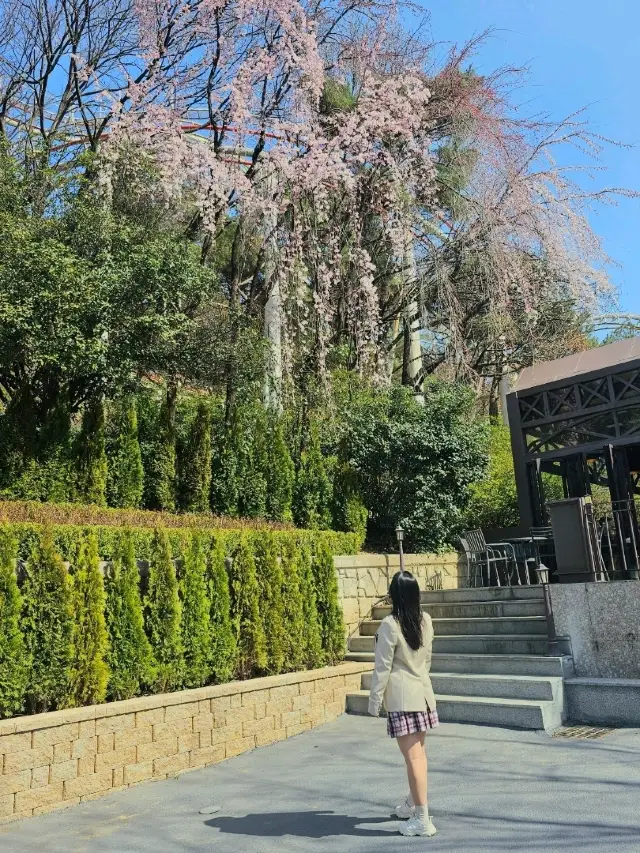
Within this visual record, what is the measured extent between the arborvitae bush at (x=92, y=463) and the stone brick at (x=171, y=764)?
443 centimetres

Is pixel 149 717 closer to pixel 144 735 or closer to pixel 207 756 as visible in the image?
pixel 144 735

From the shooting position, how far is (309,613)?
26.2ft

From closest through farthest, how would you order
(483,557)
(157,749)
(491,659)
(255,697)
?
1. (157,749)
2. (255,697)
3. (491,659)
4. (483,557)

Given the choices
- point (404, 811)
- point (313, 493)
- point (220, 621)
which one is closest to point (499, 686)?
point (220, 621)

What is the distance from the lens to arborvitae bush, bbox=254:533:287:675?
7.39 metres

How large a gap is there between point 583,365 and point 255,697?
24.6 ft

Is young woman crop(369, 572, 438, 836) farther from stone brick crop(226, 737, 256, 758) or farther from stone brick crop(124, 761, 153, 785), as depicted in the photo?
stone brick crop(226, 737, 256, 758)

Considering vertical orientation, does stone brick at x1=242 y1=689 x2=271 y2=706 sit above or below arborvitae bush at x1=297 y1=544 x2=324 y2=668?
below

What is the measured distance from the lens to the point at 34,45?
39.5 feet

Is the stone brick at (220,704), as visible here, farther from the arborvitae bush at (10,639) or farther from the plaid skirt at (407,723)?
the plaid skirt at (407,723)

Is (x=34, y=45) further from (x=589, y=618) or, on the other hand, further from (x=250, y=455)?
(x=589, y=618)

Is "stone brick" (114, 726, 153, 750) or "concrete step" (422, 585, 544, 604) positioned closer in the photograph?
"stone brick" (114, 726, 153, 750)

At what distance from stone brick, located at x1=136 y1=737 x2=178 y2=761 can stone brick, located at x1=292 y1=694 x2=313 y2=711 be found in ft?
5.06

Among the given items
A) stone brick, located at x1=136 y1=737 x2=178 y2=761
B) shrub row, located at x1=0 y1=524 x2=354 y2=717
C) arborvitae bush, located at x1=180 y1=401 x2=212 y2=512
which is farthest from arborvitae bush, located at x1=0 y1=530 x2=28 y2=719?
arborvitae bush, located at x1=180 y1=401 x2=212 y2=512
